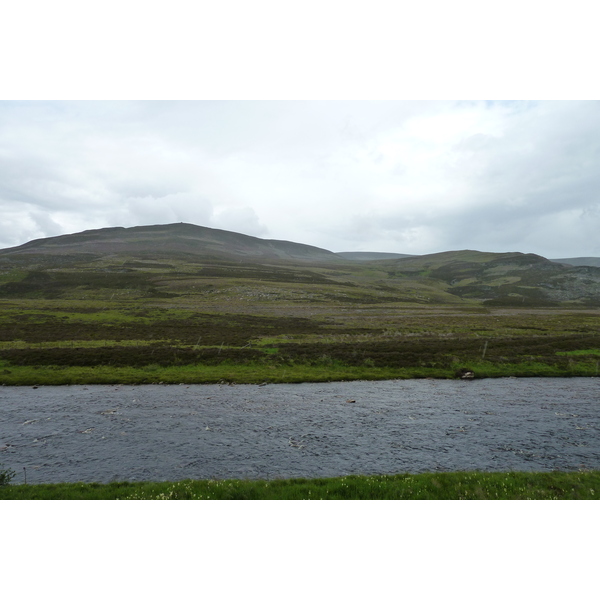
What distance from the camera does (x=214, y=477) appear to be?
1819cm

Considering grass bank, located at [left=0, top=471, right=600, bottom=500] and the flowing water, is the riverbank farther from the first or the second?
grass bank, located at [left=0, top=471, right=600, bottom=500]

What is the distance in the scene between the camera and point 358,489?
15.2m

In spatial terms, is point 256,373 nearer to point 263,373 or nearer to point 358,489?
point 263,373

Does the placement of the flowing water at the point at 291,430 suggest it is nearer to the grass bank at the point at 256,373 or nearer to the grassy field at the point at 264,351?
the grass bank at the point at 256,373

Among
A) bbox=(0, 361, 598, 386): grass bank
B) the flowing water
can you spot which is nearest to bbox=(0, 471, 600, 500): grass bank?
the flowing water

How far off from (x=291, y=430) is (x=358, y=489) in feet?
34.6

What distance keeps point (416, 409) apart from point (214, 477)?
1801cm

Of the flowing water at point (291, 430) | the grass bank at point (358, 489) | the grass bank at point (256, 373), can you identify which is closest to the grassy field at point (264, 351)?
the grass bank at point (256, 373)

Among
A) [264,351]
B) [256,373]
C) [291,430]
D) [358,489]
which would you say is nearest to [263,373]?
[256,373]

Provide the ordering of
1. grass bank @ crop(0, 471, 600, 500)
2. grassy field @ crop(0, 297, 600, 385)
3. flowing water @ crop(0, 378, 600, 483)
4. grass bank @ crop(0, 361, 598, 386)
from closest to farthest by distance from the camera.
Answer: grass bank @ crop(0, 471, 600, 500) < flowing water @ crop(0, 378, 600, 483) < grass bank @ crop(0, 361, 598, 386) < grassy field @ crop(0, 297, 600, 385)

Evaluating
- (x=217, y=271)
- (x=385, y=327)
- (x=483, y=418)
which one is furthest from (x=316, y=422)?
(x=217, y=271)

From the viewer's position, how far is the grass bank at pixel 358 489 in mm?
14688

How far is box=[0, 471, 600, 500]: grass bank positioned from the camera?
1469 cm

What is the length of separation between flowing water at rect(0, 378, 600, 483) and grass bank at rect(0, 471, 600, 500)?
199cm
